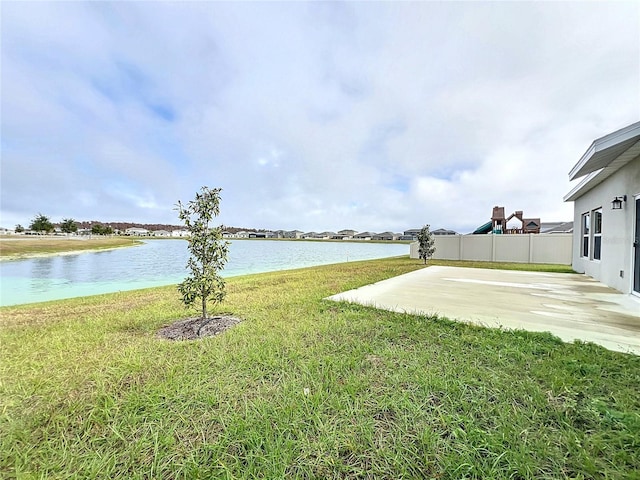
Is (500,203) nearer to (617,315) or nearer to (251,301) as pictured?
(617,315)

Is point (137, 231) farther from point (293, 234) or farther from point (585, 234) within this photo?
point (585, 234)

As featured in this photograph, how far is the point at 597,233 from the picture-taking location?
8047 millimetres

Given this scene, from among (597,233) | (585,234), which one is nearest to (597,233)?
(597,233)

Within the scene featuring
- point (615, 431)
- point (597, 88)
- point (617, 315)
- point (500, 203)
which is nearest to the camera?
point (615, 431)

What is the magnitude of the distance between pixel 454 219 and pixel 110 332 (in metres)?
32.2

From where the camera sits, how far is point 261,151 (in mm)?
18422

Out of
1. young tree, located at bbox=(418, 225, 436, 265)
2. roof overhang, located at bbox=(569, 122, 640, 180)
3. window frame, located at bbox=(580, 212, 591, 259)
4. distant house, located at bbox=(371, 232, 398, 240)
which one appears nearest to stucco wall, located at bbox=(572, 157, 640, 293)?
roof overhang, located at bbox=(569, 122, 640, 180)

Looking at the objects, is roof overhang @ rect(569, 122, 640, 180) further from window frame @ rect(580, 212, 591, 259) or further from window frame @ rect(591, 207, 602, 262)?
window frame @ rect(580, 212, 591, 259)

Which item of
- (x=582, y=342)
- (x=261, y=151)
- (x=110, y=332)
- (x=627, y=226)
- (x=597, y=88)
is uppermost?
(x=261, y=151)

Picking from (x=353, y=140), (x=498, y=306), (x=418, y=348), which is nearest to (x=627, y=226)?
(x=498, y=306)

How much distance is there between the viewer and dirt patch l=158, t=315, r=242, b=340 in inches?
149

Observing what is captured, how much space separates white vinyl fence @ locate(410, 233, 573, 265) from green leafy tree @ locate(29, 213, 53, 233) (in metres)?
58.8

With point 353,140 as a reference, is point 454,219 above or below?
below

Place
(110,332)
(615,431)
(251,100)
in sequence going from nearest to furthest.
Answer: (615,431) → (110,332) → (251,100)
